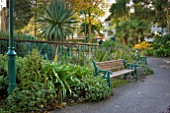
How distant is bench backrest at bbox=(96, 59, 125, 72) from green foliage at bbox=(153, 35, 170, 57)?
1307 centimetres

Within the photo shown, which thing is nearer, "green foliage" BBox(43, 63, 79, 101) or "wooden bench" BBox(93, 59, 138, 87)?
"green foliage" BBox(43, 63, 79, 101)

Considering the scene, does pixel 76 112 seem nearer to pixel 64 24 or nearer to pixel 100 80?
pixel 100 80

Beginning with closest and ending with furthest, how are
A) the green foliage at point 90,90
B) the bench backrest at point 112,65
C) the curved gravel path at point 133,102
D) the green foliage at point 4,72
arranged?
the curved gravel path at point 133,102, the green foliage at point 4,72, the green foliage at point 90,90, the bench backrest at point 112,65

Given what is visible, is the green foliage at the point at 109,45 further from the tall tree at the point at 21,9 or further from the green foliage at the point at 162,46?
the tall tree at the point at 21,9

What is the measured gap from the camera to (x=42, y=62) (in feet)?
19.0

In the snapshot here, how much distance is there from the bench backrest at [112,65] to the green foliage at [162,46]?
13.1 meters

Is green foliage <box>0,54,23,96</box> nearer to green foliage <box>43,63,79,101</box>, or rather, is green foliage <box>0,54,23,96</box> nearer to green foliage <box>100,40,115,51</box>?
green foliage <box>43,63,79,101</box>

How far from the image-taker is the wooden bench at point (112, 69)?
7.35m

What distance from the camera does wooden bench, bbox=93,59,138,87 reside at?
7352 millimetres

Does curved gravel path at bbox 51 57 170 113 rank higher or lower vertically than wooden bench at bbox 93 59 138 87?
lower

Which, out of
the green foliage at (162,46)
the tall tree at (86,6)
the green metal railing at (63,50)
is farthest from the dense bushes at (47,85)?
the green foliage at (162,46)

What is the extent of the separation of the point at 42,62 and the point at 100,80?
1824 millimetres

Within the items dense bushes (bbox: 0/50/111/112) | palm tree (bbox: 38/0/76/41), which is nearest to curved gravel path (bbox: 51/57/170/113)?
dense bushes (bbox: 0/50/111/112)

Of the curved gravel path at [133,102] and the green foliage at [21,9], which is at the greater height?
the green foliage at [21,9]
